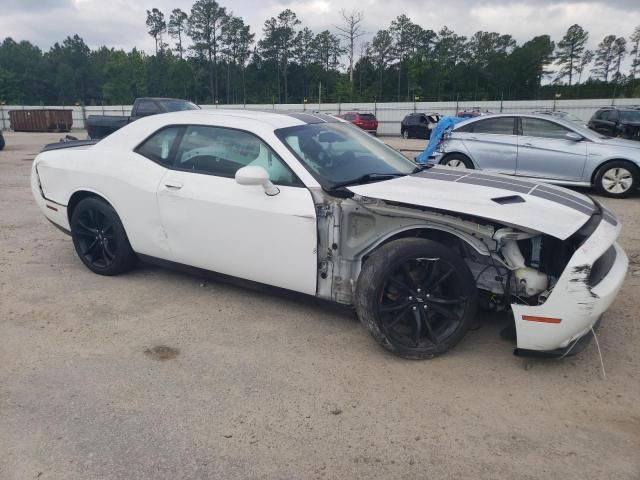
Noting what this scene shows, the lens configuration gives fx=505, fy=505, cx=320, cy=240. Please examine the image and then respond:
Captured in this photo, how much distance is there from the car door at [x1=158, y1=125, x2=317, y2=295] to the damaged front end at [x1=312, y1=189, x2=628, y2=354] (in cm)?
17

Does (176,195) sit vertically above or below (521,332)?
above

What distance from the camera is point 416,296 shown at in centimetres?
322

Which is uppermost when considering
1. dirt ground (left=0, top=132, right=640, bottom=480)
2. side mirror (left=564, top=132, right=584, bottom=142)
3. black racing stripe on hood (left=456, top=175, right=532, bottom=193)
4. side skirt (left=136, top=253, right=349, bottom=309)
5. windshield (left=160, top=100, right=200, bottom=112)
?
windshield (left=160, top=100, right=200, bottom=112)

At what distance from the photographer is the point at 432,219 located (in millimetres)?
3201

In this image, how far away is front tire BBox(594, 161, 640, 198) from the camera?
8750 mm

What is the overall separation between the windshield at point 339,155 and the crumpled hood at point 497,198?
24 cm

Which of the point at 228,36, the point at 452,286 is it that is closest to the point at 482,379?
the point at 452,286

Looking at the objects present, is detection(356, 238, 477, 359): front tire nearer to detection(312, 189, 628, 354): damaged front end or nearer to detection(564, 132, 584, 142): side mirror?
detection(312, 189, 628, 354): damaged front end

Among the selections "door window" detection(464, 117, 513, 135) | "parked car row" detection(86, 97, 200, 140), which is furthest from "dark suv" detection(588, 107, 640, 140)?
"parked car row" detection(86, 97, 200, 140)

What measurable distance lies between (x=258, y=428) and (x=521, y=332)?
160 cm

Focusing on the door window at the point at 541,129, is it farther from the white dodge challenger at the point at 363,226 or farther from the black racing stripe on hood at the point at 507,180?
the black racing stripe on hood at the point at 507,180

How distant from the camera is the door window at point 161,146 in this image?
424cm

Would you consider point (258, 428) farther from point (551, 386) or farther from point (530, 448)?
point (551, 386)

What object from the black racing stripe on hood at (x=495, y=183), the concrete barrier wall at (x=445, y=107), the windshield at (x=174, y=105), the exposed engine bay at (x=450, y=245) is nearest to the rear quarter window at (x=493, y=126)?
the black racing stripe on hood at (x=495, y=183)
